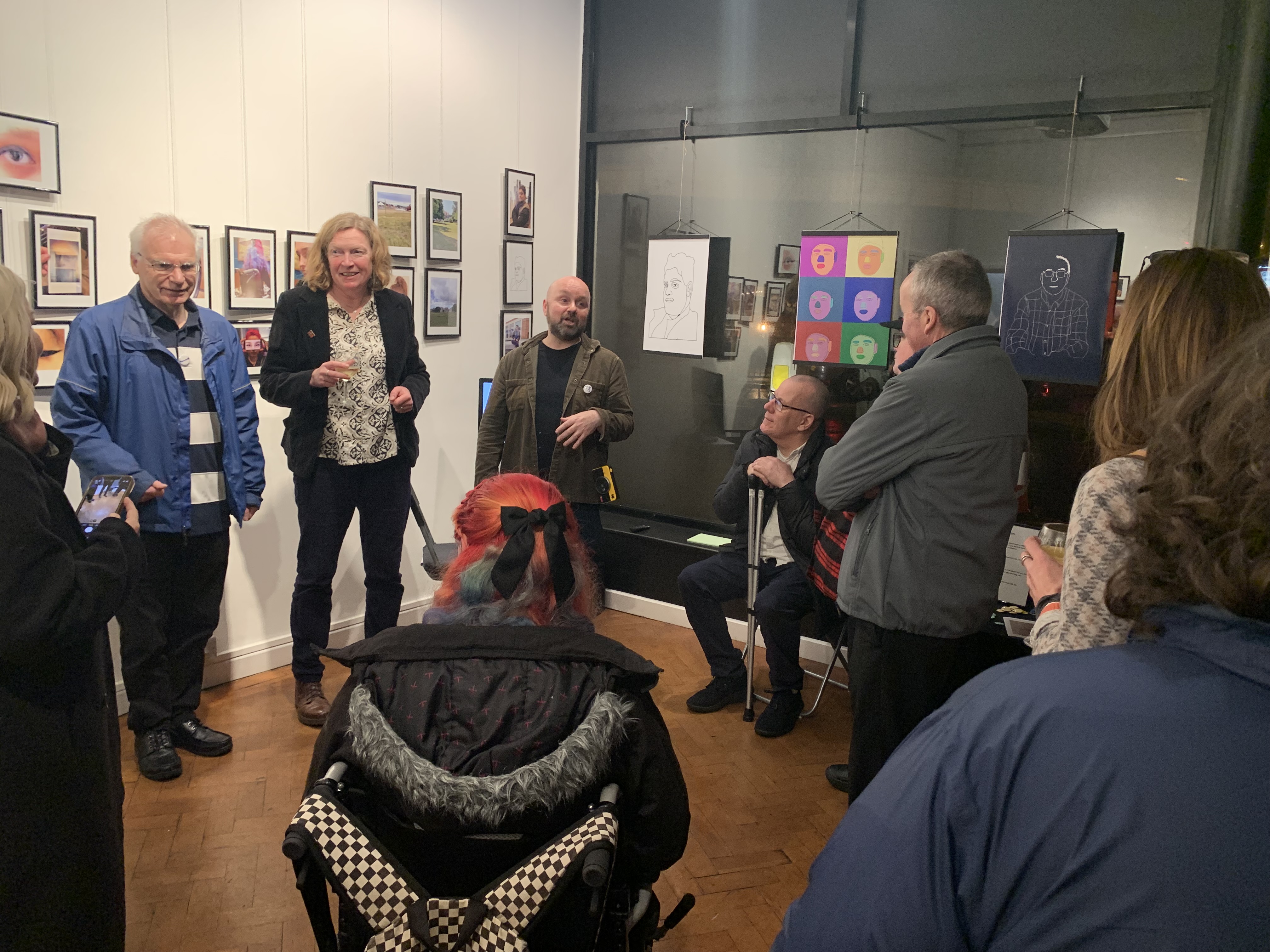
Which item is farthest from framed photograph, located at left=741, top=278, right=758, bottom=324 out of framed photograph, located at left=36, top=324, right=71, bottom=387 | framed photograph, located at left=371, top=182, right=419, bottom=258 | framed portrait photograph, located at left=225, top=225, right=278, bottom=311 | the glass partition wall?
framed photograph, located at left=36, top=324, right=71, bottom=387

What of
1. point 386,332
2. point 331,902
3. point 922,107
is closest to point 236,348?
point 386,332

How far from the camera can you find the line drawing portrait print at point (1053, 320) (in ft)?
11.4

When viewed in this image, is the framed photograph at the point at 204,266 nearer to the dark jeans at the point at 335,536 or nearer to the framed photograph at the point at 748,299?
the dark jeans at the point at 335,536

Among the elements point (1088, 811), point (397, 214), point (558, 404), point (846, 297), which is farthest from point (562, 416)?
point (1088, 811)

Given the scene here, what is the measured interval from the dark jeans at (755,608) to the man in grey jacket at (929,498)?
4.03 ft

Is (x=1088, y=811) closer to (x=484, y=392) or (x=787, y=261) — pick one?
(x=484, y=392)

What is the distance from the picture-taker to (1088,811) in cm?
65

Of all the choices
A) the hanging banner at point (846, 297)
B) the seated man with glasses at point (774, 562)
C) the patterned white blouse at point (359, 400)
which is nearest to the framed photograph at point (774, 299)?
the hanging banner at point (846, 297)

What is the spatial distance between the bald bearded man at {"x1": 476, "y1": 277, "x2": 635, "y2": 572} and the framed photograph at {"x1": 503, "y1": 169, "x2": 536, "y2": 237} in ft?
3.31

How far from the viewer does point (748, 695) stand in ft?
12.7

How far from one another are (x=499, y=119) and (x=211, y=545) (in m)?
2.76

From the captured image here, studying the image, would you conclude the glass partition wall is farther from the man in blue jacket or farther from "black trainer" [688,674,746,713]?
the man in blue jacket

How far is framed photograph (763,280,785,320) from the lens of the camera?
478cm

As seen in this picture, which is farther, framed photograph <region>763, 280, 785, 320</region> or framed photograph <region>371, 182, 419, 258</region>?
framed photograph <region>763, 280, 785, 320</region>
